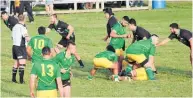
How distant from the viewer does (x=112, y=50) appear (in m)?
18.3

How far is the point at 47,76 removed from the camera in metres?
11.9

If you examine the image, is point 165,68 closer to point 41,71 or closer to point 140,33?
point 140,33

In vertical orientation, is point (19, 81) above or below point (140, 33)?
below

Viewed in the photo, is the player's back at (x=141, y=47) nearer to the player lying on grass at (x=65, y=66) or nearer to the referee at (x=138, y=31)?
the referee at (x=138, y=31)

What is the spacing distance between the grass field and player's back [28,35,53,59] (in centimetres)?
104

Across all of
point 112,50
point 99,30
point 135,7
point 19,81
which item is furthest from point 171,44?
point 135,7

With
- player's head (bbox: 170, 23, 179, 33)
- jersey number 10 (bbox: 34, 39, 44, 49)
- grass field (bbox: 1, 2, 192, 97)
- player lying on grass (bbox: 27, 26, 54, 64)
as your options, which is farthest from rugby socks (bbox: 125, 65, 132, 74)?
jersey number 10 (bbox: 34, 39, 44, 49)

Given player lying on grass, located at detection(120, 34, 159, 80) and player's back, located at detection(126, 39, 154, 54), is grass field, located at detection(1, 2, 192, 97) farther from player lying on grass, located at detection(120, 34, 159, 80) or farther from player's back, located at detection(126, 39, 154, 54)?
player's back, located at detection(126, 39, 154, 54)

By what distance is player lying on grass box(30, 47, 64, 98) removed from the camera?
1172 cm

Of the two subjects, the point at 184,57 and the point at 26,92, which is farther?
the point at 184,57

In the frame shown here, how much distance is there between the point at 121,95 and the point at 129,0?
23.5 m

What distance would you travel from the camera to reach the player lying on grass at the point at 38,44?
15.6 m

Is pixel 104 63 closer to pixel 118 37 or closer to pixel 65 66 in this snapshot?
pixel 118 37

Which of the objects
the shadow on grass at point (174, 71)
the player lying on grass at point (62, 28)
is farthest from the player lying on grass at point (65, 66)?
the shadow on grass at point (174, 71)
